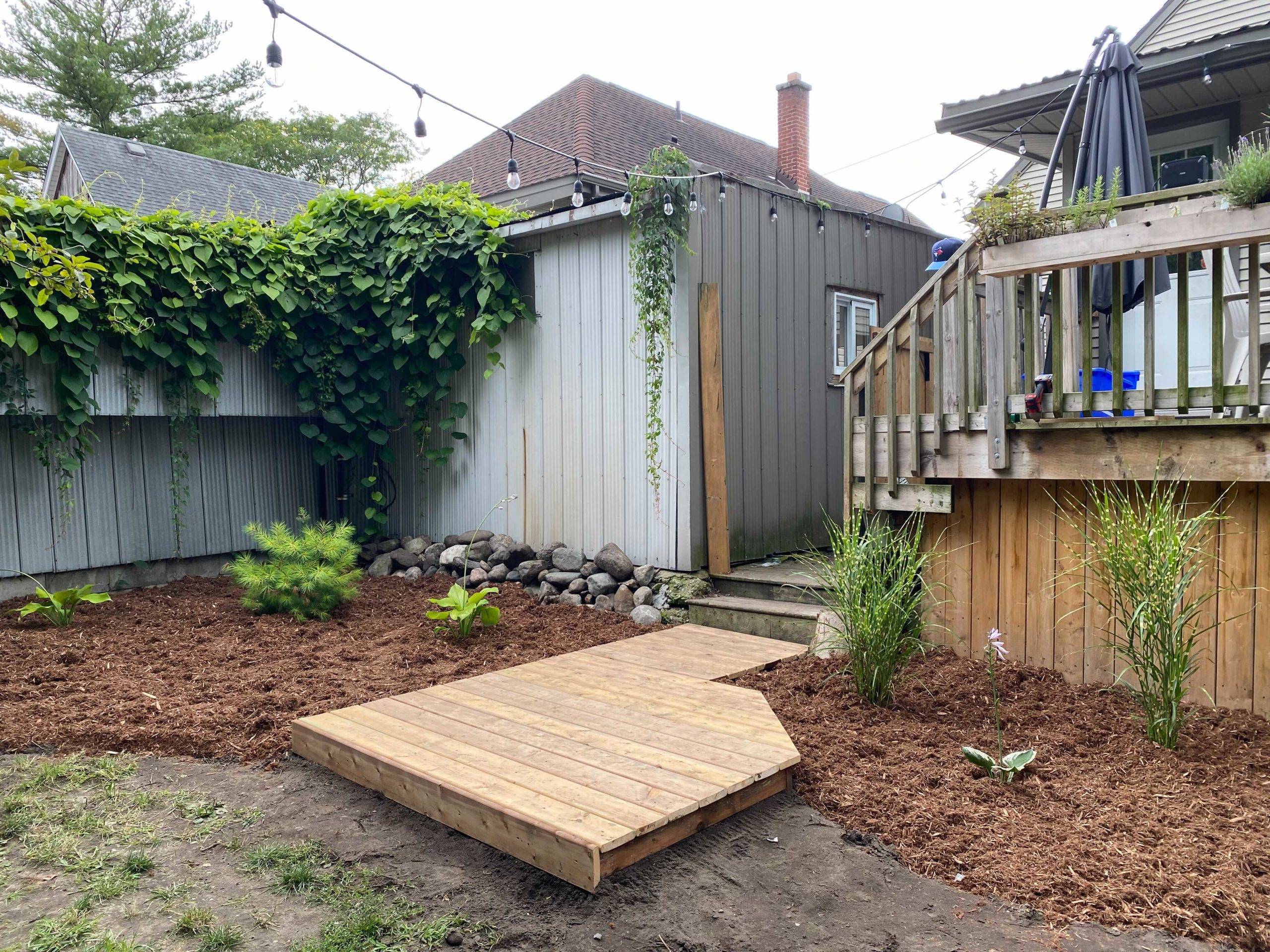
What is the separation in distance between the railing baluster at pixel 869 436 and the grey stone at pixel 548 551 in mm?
2576

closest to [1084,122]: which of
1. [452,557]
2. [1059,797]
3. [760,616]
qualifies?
[760,616]

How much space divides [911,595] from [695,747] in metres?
1.79

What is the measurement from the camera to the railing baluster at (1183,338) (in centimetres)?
346

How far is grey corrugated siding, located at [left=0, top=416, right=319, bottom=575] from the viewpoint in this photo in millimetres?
6047

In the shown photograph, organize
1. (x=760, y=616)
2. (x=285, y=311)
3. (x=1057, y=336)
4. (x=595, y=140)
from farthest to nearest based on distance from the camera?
1. (x=595, y=140)
2. (x=285, y=311)
3. (x=760, y=616)
4. (x=1057, y=336)

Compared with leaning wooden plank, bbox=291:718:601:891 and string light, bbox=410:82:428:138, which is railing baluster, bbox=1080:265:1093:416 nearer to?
leaning wooden plank, bbox=291:718:601:891

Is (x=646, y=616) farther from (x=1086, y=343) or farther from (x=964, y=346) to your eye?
(x=1086, y=343)

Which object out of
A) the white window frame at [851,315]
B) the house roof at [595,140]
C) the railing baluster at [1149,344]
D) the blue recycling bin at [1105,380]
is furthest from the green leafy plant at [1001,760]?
the house roof at [595,140]

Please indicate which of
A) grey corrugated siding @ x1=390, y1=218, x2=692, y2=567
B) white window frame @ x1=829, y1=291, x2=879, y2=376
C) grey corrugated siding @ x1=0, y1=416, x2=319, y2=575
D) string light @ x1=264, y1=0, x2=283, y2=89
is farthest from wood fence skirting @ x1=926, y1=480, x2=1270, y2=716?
grey corrugated siding @ x1=0, y1=416, x2=319, y2=575

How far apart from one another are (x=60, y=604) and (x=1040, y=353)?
595 centimetres

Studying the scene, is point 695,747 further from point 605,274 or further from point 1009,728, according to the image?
point 605,274

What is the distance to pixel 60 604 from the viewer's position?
5445 mm

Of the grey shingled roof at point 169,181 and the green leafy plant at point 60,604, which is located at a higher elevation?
the grey shingled roof at point 169,181

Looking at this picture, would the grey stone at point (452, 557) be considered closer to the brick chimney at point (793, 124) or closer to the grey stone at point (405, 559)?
the grey stone at point (405, 559)
